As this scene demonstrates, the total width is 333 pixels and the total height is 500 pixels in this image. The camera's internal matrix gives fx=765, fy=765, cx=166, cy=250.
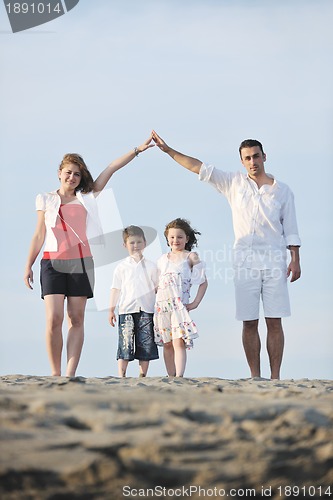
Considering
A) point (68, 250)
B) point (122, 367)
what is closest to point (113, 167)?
point (68, 250)

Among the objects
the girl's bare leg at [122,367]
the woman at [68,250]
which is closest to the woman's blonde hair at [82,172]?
the woman at [68,250]

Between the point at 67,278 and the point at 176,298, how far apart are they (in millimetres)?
1095

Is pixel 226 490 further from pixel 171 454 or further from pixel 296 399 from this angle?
pixel 296 399

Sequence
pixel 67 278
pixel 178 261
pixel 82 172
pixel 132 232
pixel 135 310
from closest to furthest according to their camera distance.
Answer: pixel 67 278 → pixel 82 172 → pixel 178 261 → pixel 135 310 → pixel 132 232

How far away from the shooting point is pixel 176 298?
6.66m

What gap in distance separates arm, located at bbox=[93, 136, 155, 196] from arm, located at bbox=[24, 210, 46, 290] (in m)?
0.50

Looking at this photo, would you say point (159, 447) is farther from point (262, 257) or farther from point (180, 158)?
point (180, 158)

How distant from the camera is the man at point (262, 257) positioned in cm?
632

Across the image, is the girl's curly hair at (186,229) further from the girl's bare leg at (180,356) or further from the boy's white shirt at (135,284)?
the girl's bare leg at (180,356)

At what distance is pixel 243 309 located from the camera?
6324mm

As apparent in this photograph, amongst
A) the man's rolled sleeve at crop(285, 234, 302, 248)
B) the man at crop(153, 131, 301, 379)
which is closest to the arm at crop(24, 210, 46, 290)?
the man at crop(153, 131, 301, 379)

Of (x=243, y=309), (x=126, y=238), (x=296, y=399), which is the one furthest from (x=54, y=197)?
(x=296, y=399)

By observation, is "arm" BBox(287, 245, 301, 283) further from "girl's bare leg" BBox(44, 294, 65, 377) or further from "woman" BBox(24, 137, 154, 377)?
"girl's bare leg" BBox(44, 294, 65, 377)

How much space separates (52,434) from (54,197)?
3.97 m
